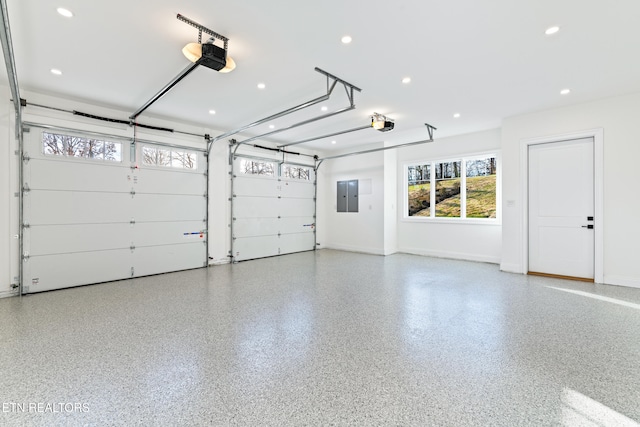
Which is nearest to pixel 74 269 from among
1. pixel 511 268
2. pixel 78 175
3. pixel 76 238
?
pixel 76 238

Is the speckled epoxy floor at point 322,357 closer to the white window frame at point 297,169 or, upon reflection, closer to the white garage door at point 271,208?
the white garage door at point 271,208

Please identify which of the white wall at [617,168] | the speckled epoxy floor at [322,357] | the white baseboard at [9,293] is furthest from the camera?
the white wall at [617,168]

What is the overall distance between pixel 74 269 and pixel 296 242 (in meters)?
4.83

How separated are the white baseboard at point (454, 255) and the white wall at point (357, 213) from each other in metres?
0.85

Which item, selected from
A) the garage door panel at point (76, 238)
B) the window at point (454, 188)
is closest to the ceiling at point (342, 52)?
the window at point (454, 188)

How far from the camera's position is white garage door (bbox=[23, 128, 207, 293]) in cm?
430

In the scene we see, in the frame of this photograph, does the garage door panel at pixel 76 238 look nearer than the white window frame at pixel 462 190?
Yes

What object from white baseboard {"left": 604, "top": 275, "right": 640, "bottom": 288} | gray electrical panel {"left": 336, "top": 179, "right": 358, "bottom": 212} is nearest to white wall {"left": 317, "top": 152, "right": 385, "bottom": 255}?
gray electrical panel {"left": 336, "top": 179, "right": 358, "bottom": 212}

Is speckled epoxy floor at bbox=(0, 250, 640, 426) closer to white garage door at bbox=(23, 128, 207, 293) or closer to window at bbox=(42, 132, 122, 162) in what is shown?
white garage door at bbox=(23, 128, 207, 293)

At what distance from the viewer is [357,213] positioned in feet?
26.8

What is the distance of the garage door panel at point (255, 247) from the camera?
6.77 metres

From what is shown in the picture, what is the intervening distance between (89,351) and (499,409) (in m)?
3.20

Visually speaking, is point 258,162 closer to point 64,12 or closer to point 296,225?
point 296,225

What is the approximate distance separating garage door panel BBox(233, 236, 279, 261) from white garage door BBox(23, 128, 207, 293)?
0.85 m
